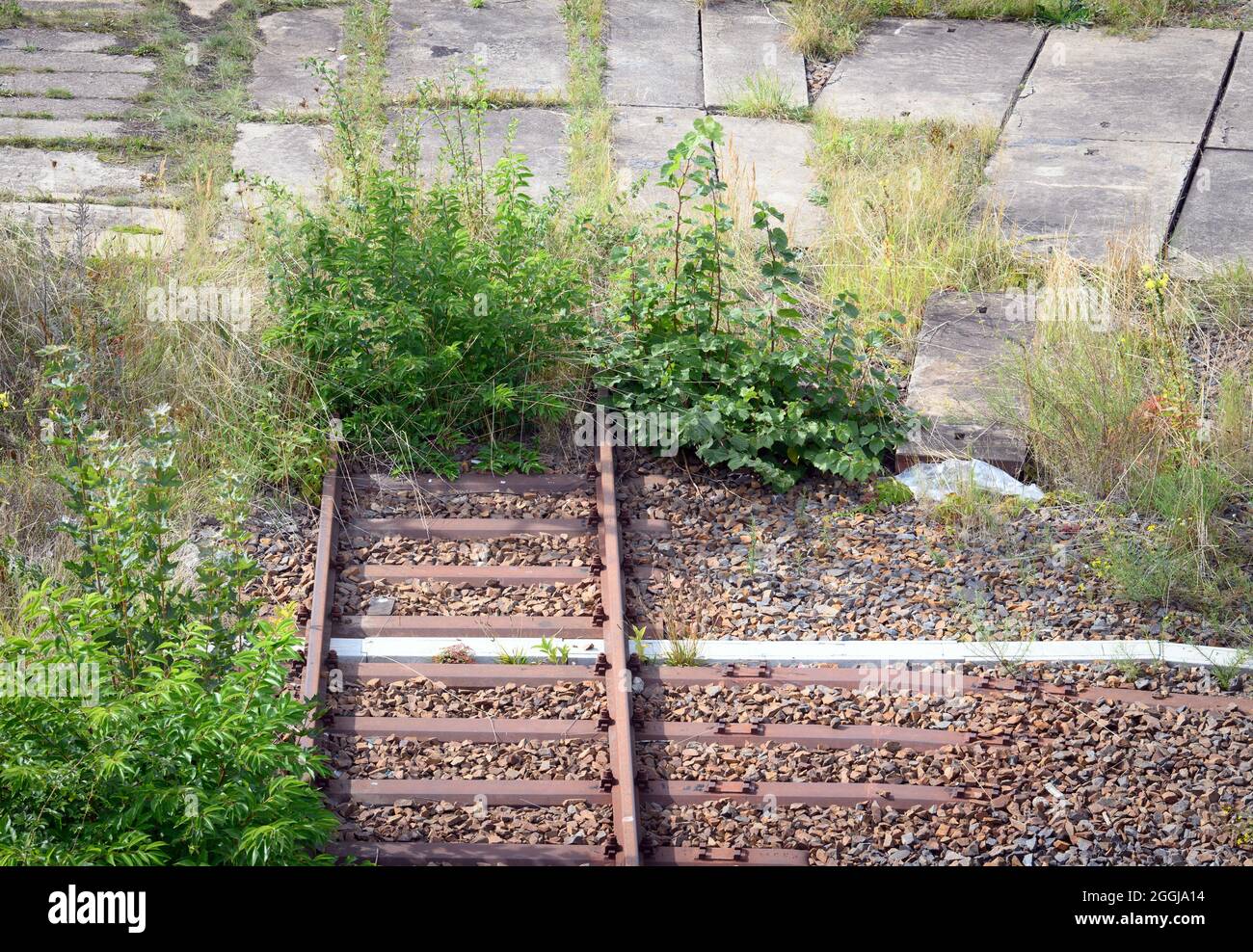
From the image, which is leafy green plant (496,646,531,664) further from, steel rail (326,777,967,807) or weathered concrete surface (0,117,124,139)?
weathered concrete surface (0,117,124,139)

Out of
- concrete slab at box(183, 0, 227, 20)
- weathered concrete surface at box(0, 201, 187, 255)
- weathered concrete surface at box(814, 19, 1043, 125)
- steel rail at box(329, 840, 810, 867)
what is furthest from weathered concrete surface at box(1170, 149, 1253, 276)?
concrete slab at box(183, 0, 227, 20)

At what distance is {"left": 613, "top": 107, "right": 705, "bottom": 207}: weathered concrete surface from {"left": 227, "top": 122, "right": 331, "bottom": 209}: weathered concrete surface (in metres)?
2.11

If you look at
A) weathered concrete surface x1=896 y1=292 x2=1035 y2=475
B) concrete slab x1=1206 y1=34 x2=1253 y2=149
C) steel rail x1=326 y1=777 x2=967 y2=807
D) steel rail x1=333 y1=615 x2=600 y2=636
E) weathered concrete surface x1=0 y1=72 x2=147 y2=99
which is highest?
weathered concrete surface x1=0 y1=72 x2=147 y2=99

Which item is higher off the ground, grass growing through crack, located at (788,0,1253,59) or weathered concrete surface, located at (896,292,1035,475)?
grass growing through crack, located at (788,0,1253,59)

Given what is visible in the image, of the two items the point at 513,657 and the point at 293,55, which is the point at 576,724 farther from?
the point at 293,55

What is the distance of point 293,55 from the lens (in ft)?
37.0

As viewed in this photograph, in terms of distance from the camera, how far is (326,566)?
6117 millimetres

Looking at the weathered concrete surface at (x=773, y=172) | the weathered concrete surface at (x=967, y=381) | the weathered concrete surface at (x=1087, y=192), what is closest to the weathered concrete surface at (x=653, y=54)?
the weathered concrete surface at (x=773, y=172)

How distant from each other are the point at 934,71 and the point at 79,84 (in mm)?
7020

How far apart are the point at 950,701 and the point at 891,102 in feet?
21.5

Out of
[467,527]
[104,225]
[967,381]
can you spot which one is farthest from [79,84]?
[967,381]

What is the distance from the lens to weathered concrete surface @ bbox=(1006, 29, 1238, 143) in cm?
1037

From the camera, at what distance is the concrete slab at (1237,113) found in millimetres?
10109

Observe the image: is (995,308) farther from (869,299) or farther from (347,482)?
(347,482)
